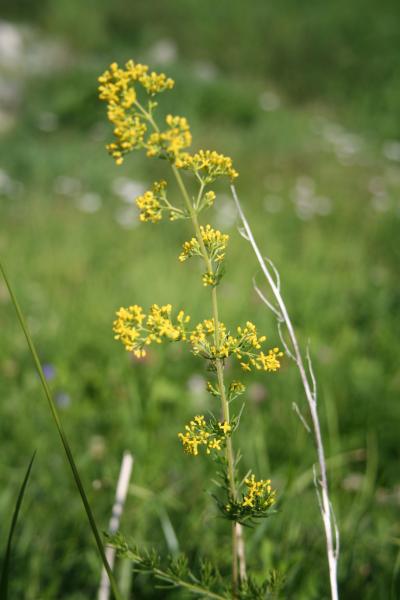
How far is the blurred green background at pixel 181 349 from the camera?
1.45 meters

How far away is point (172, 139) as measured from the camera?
0.63 m

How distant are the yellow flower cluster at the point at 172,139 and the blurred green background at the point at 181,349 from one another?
64cm

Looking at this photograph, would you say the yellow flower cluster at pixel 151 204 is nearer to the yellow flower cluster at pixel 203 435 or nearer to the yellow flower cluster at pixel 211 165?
the yellow flower cluster at pixel 211 165

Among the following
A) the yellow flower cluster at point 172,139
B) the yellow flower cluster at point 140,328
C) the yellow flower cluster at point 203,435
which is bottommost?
the yellow flower cluster at point 203,435

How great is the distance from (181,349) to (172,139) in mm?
2038

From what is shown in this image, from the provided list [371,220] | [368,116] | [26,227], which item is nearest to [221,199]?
[371,220]

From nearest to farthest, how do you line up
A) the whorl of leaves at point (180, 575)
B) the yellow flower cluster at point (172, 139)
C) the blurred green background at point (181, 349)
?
the yellow flower cluster at point (172, 139), the whorl of leaves at point (180, 575), the blurred green background at point (181, 349)

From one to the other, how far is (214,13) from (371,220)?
10.8 m

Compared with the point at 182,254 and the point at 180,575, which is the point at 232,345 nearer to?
the point at 182,254

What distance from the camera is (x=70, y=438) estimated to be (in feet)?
6.52

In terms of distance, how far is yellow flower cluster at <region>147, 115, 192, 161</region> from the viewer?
625 millimetres

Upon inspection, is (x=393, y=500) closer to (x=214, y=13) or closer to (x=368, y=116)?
(x=368, y=116)

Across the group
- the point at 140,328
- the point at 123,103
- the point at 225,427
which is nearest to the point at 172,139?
the point at 123,103

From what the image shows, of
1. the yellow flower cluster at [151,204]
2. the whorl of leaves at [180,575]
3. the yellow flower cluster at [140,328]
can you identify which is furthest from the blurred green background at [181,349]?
the yellow flower cluster at [151,204]
